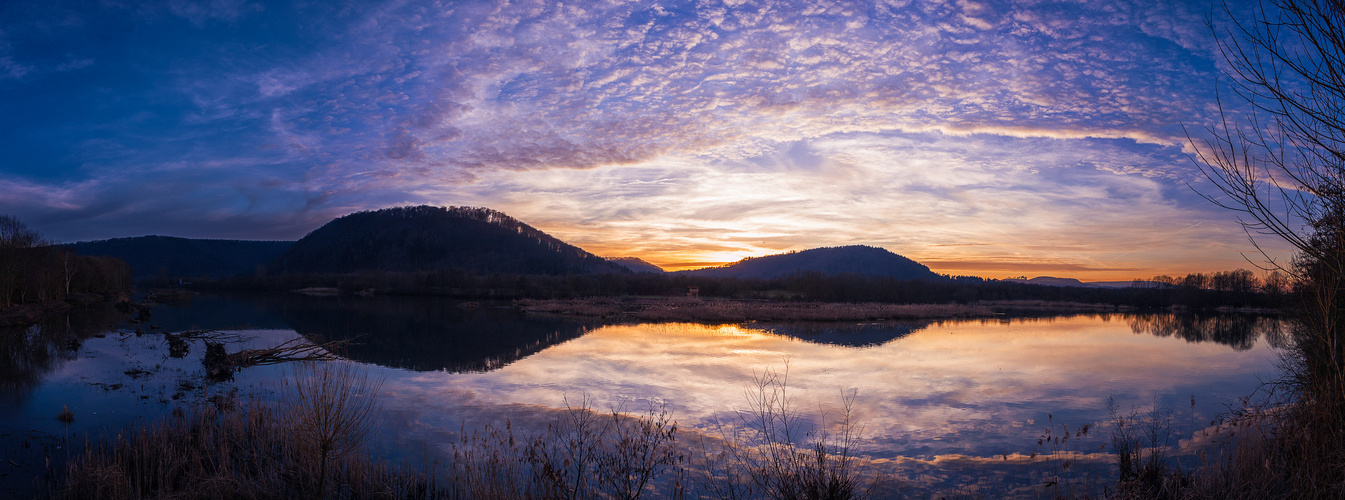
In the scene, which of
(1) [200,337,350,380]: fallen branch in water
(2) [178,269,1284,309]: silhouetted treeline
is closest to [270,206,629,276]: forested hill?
(2) [178,269,1284,309]: silhouetted treeline

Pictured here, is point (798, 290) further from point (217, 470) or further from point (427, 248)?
point (427, 248)

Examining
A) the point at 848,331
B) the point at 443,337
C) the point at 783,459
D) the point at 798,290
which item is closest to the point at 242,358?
the point at 443,337

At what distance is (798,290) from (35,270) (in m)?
69.8

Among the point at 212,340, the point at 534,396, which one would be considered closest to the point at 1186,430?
the point at 534,396

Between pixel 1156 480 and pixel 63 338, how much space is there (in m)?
33.1

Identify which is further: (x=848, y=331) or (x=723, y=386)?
(x=848, y=331)

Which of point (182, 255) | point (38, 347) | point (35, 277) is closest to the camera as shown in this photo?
point (38, 347)

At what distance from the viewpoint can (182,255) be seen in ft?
507

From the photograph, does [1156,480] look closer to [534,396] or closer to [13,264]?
[534,396]

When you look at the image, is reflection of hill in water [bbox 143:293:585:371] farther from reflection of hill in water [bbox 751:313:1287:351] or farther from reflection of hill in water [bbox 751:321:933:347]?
reflection of hill in water [bbox 751:313:1287:351]

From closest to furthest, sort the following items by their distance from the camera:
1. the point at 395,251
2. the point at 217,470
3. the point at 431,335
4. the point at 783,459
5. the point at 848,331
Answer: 1. the point at 217,470
2. the point at 783,459
3. the point at 431,335
4. the point at 848,331
5. the point at 395,251

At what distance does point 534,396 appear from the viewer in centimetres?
1268

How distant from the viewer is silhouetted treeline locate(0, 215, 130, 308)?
98.1 ft

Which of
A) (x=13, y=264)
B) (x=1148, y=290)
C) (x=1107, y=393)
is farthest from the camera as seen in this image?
(x=1148, y=290)
